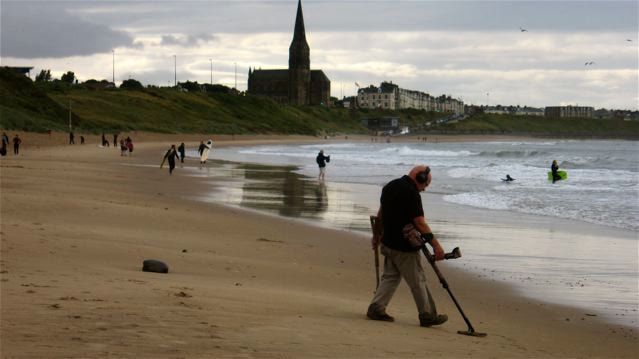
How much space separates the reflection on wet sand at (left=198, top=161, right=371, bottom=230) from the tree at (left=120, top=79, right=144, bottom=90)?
12997 centimetres

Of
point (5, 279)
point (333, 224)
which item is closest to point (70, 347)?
point (5, 279)

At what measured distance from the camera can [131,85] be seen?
16962 centimetres

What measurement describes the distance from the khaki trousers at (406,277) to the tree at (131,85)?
518 ft

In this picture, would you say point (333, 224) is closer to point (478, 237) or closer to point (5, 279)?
point (478, 237)

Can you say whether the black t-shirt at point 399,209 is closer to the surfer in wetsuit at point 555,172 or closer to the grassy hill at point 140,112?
the surfer in wetsuit at point 555,172

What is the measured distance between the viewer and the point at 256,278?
10.8m

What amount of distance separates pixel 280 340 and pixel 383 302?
6.19 feet

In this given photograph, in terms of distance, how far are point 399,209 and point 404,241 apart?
0.32 meters

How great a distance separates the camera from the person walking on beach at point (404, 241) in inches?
317

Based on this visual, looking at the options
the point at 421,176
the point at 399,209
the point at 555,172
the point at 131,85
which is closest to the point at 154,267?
the point at 399,209

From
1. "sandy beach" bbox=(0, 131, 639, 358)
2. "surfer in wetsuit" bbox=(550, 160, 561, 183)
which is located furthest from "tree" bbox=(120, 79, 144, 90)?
"sandy beach" bbox=(0, 131, 639, 358)

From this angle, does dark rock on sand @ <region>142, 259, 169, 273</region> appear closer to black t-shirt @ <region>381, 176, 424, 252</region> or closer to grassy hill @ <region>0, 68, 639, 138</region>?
black t-shirt @ <region>381, 176, 424, 252</region>

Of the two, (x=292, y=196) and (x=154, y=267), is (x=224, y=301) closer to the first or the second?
(x=154, y=267)

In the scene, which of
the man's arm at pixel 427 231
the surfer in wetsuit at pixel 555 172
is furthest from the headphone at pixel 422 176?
the surfer in wetsuit at pixel 555 172
